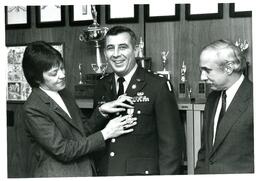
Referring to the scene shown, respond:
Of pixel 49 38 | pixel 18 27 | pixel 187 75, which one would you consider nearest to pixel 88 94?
pixel 49 38

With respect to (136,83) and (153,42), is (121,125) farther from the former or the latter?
(153,42)

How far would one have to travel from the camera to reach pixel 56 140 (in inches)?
69.5

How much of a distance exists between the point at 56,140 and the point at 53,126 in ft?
0.20

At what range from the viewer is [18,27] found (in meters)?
2.04

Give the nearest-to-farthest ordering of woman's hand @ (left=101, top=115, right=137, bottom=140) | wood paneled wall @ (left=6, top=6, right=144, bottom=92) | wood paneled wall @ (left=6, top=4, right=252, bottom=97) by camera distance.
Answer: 1. woman's hand @ (left=101, top=115, right=137, bottom=140)
2. wood paneled wall @ (left=6, top=6, right=144, bottom=92)
3. wood paneled wall @ (left=6, top=4, right=252, bottom=97)

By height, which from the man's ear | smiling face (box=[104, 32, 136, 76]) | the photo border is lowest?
the man's ear

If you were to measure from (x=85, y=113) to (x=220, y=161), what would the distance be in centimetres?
64

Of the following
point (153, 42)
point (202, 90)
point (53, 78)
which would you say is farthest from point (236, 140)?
point (153, 42)

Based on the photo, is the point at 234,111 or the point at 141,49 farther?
the point at 141,49

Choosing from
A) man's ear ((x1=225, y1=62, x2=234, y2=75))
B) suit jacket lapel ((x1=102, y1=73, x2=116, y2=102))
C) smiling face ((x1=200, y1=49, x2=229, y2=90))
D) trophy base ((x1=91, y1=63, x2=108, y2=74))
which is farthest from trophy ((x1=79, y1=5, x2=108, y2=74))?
man's ear ((x1=225, y1=62, x2=234, y2=75))

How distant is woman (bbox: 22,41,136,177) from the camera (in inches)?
69.6

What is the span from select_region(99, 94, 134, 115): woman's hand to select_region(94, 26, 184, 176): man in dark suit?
2cm

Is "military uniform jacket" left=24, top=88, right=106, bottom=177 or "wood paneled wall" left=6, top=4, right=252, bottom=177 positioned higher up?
"wood paneled wall" left=6, top=4, right=252, bottom=177

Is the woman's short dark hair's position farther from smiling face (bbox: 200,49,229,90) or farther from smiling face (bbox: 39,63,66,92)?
smiling face (bbox: 200,49,229,90)
